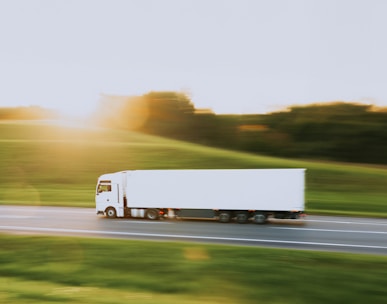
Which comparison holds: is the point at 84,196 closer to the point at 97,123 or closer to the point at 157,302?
the point at 157,302

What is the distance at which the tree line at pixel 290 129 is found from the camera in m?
A: 47.6

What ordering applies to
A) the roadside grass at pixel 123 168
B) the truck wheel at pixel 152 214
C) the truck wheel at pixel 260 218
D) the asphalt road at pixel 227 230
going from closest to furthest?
the asphalt road at pixel 227 230 < the truck wheel at pixel 260 218 < the truck wheel at pixel 152 214 < the roadside grass at pixel 123 168

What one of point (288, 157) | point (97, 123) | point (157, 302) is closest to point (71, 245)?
point (157, 302)

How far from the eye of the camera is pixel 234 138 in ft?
186

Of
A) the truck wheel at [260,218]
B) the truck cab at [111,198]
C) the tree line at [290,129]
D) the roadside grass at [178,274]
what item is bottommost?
the roadside grass at [178,274]

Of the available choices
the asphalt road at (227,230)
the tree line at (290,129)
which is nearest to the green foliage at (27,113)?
the tree line at (290,129)

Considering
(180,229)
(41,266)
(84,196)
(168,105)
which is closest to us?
(41,266)

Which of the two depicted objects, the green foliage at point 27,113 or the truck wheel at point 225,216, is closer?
the truck wheel at point 225,216

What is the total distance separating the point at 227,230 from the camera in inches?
770

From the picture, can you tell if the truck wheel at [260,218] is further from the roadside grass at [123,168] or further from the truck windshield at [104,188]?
the truck windshield at [104,188]

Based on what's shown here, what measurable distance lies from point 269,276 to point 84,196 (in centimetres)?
2320

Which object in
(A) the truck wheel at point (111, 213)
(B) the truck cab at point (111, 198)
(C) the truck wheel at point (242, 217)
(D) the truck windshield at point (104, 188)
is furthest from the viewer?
(D) the truck windshield at point (104, 188)

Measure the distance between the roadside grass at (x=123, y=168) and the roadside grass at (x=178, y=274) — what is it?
1362cm

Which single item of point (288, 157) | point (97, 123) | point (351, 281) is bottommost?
point (351, 281)
